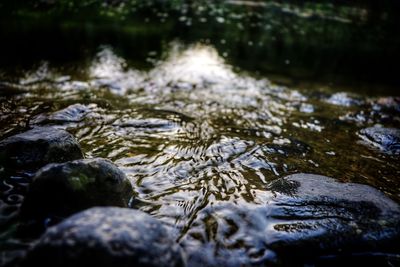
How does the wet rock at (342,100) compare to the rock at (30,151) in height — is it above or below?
below

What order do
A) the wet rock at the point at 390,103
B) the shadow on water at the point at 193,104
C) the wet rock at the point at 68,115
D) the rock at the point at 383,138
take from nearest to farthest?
the shadow on water at the point at 193,104 < the wet rock at the point at 68,115 < the rock at the point at 383,138 < the wet rock at the point at 390,103

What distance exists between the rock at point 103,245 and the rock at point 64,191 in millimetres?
706

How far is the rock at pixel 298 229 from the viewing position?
344cm

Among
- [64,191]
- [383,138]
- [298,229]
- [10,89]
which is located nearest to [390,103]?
[383,138]

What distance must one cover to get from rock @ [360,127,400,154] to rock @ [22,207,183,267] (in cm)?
536

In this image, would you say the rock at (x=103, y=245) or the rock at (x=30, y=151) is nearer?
the rock at (x=103, y=245)

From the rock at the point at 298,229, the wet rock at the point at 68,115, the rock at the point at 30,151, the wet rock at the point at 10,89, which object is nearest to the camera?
the rock at the point at 298,229

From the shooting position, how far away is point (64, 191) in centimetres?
350

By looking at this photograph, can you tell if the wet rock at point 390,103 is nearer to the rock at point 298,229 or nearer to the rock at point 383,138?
the rock at point 383,138

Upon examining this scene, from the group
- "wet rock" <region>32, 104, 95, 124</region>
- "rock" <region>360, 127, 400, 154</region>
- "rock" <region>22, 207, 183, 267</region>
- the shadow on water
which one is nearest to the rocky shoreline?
"rock" <region>22, 207, 183, 267</region>

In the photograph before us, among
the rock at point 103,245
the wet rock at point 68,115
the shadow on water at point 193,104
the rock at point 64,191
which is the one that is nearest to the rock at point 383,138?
the shadow on water at point 193,104

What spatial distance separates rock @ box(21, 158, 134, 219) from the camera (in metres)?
3.48

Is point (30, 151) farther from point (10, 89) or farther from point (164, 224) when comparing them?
point (10, 89)

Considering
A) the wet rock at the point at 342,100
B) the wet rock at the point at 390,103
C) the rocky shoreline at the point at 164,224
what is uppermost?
the rocky shoreline at the point at 164,224
